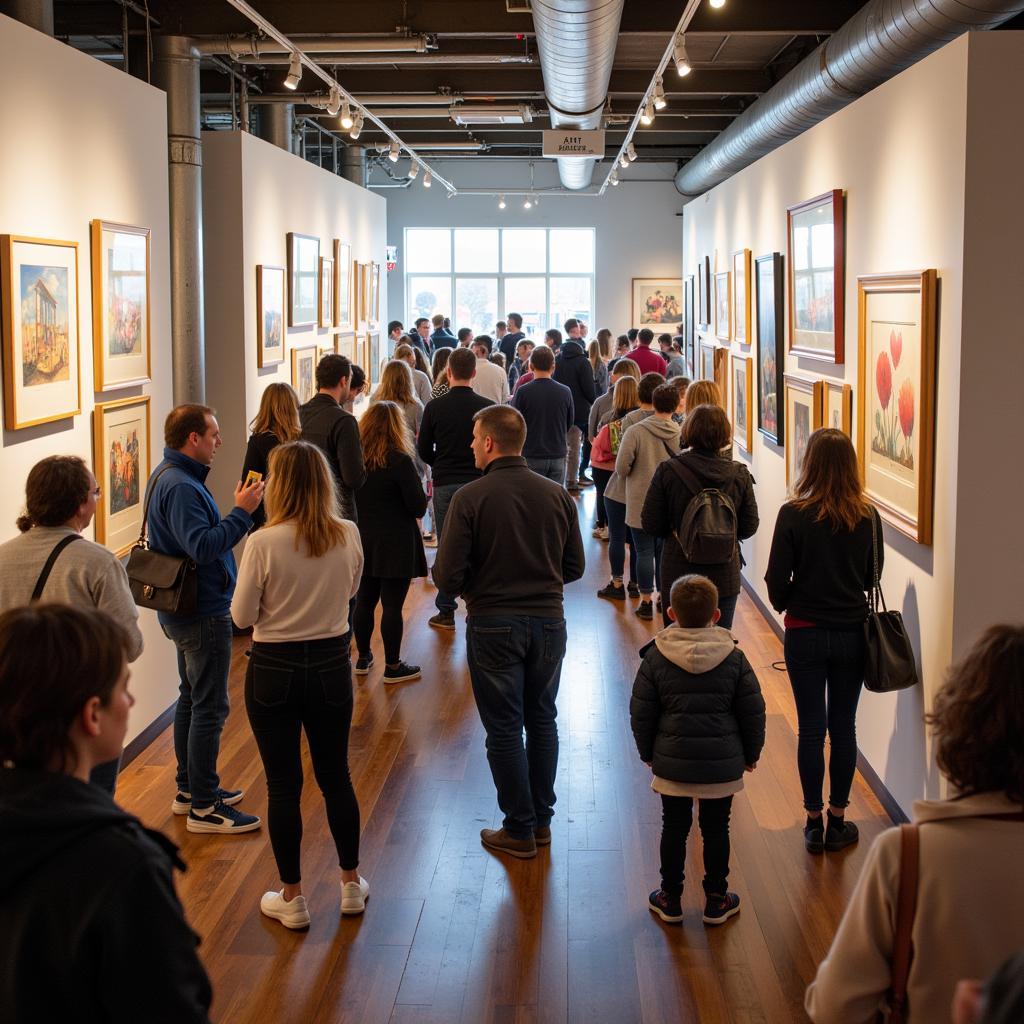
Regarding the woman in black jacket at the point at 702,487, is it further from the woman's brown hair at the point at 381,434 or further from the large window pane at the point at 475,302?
the large window pane at the point at 475,302

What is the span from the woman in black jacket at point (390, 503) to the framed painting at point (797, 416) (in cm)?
223

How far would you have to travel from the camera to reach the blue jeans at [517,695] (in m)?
4.95

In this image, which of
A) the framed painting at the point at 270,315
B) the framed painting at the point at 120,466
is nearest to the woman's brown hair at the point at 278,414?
the framed painting at the point at 120,466

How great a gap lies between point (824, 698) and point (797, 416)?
131 inches

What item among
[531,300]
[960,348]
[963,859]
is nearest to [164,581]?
[960,348]

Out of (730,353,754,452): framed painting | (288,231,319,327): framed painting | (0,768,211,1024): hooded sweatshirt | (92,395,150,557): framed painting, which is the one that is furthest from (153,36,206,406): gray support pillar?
(0,768,211,1024): hooded sweatshirt

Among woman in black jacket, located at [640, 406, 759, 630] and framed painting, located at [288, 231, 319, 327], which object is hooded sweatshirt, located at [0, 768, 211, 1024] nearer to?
woman in black jacket, located at [640, 406, 759, 630]

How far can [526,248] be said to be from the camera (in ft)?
76.2

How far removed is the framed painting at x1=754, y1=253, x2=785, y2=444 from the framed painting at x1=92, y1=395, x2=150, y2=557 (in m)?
4.25

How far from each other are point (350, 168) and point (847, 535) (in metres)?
13.6

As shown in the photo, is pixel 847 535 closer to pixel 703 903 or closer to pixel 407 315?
pixel 703 903

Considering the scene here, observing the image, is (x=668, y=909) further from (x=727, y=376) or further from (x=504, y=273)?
(x=504, y=273)

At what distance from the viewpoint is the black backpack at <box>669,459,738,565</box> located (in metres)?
6.02

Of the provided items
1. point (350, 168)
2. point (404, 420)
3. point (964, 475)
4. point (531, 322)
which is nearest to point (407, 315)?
point (531, 322)
